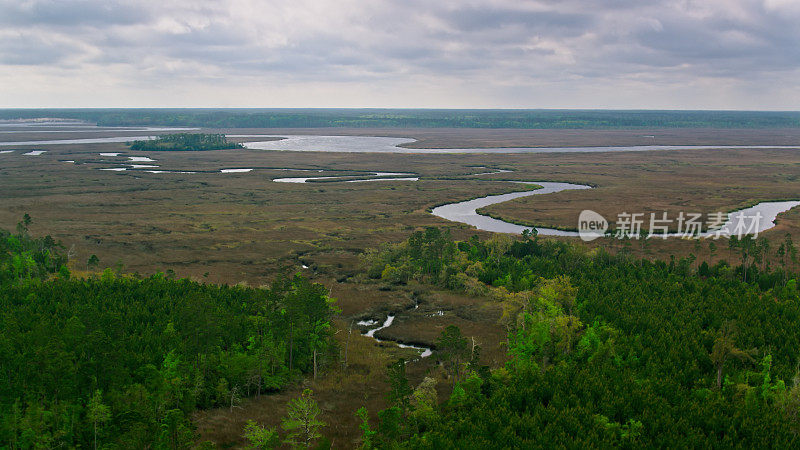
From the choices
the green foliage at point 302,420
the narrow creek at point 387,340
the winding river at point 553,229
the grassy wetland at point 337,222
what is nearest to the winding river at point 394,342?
the narrow creek at point 387,340

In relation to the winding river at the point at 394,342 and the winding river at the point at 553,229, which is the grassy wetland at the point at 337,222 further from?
the winding river at the point at 553,229

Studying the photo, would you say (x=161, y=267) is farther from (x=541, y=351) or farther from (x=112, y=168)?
(x=112, y=168)

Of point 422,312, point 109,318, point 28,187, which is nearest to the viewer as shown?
point 109,318

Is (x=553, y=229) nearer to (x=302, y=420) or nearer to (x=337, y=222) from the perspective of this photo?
(x=337, y=222)

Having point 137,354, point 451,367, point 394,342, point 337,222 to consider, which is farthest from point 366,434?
point 337,222

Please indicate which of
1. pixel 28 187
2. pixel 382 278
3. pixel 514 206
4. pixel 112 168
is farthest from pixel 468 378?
pixel 112 168
